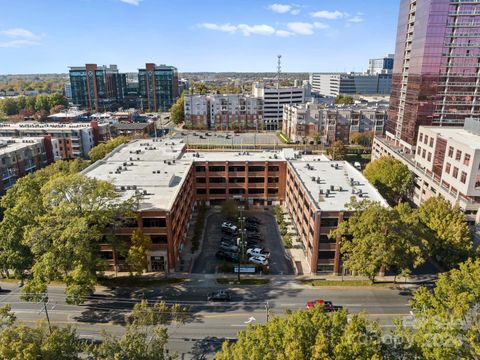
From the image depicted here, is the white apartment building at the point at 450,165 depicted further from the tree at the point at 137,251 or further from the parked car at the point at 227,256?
the tree at the point at 137,251

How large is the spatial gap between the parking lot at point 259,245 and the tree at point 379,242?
545 inches

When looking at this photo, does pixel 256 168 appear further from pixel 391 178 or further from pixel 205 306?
pixel 205 306

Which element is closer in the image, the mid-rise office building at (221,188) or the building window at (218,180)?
the mid-rise office building at (221,188)

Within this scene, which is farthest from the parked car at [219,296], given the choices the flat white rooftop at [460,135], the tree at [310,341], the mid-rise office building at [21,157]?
the mid-rise office building at [21,157]

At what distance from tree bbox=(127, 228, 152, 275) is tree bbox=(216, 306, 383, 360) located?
26.2m

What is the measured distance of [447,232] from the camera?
2197 inches

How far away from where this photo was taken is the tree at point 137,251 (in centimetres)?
5156

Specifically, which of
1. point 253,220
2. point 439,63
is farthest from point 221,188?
point 439,63

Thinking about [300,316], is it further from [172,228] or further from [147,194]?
[147,194]

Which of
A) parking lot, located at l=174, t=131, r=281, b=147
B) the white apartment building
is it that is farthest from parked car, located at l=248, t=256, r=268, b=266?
parking lot, located at l=174, t=131, r=281, b=147

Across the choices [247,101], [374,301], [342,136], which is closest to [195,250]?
[374,301]

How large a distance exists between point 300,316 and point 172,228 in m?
34.1

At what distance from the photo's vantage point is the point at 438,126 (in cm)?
9712

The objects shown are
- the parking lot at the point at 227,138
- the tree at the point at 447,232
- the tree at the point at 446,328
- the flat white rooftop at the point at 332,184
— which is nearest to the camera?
the tree at the point at 446,328
